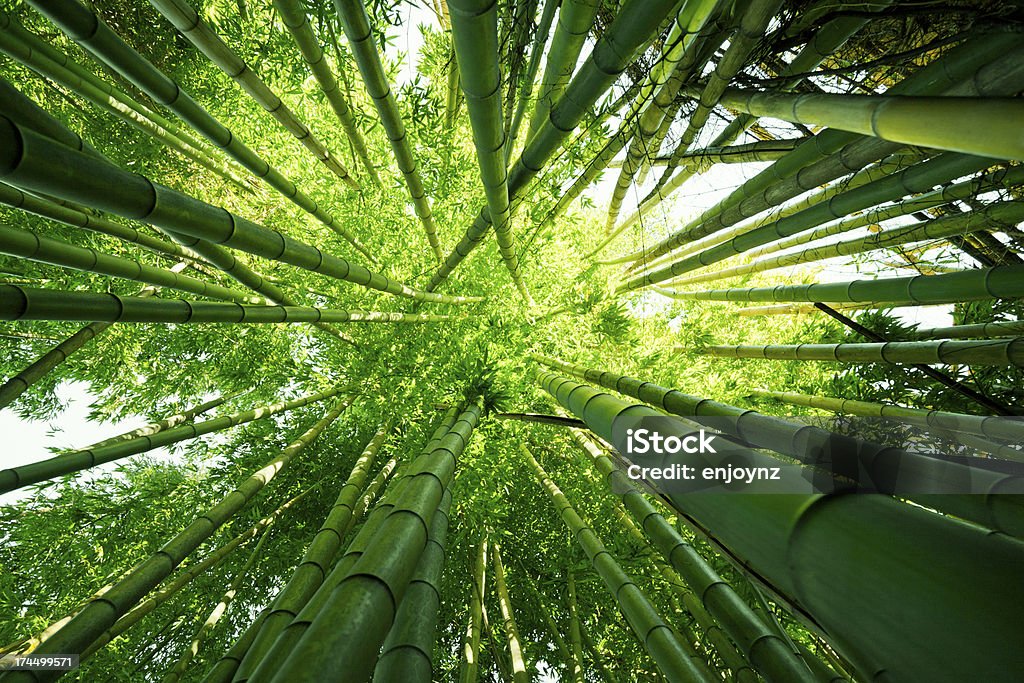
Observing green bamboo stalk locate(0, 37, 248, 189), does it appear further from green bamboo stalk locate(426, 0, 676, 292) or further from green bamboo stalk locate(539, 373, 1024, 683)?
green bamboo stalk locate(539, 373, 1024, 683)

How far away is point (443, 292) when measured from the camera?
423 centimetres

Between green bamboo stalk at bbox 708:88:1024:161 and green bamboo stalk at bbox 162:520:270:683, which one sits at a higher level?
green bamboo stalk at bbox 708:88:1024:161

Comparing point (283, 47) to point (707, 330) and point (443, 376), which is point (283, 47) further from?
point (707, 330)

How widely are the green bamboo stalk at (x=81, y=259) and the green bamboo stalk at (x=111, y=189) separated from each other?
0.68 m

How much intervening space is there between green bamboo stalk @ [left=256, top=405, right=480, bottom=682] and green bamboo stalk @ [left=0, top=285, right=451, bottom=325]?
1.41 meters

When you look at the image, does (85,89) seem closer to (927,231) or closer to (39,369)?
(39,369)

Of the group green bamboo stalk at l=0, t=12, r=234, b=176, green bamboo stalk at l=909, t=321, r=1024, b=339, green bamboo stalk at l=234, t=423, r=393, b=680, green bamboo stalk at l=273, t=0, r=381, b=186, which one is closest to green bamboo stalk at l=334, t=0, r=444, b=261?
green bamboo stalk at l=273, t=0, r=381, b=186

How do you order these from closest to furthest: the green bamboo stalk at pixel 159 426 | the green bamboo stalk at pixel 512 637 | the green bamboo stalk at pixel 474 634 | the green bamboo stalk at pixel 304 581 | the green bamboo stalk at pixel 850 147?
the green bamboo stalk at pixel 850 147 < the green bamboo stalk at pixel 304 581 < the green bamboo stalk at pixel 512 637 < the green bamboo stalk at pixel 474 634 < the green bamboo stalk at pixel 159 426

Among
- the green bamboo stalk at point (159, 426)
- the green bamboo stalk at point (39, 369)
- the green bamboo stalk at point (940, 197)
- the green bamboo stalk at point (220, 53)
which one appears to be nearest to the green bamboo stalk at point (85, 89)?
the green bamboo stalk at point (220, 53)

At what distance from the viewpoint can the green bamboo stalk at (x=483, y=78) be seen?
108cm

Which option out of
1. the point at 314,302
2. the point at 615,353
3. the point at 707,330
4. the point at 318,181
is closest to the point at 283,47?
the point at 318,181

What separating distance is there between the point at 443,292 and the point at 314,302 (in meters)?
1.50

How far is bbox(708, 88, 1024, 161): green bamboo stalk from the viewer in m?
0.82

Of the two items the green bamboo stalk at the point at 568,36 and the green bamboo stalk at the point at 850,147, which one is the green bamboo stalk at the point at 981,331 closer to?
the green bamboo stalk at the point at 850,147
